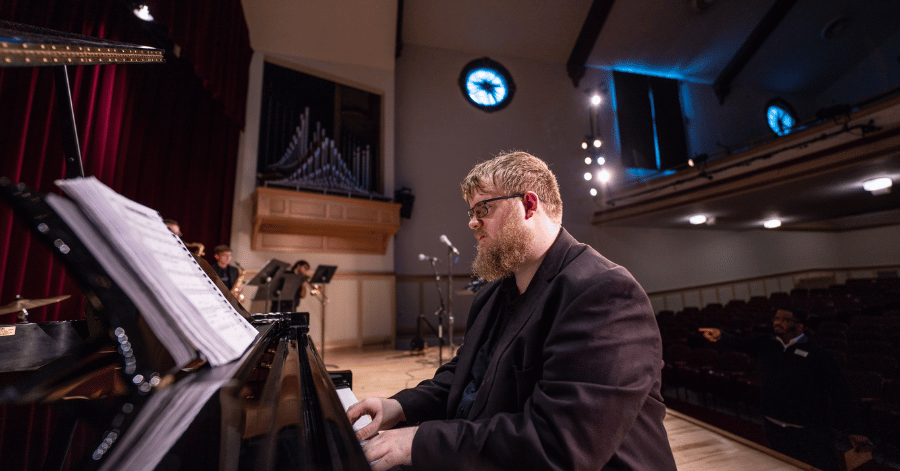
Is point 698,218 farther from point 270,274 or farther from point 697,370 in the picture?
Answer: point 270,274

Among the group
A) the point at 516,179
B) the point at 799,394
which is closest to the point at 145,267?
the point at 516,179

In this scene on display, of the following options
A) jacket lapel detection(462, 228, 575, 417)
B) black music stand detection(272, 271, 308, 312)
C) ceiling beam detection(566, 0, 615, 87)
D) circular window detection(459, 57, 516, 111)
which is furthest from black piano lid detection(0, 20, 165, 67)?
ceiling beam detection(566, 0, 615, 87)

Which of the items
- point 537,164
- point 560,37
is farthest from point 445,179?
point 537,164

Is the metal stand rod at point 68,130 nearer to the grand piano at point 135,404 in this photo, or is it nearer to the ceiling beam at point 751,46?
the grand piano at point 135,404

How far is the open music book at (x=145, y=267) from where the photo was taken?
25.5 inches

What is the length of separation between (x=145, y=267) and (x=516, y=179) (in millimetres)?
948

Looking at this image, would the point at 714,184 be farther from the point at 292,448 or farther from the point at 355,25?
the point at 292,448

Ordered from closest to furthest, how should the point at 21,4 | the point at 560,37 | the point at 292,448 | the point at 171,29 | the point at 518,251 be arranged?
the point at 292,448 → the point at 518,251 → the point at 21,4 → the point at 171,29 → the point at 560,37

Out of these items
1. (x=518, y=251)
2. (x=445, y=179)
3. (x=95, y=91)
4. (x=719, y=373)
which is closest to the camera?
(x=518, y=251)

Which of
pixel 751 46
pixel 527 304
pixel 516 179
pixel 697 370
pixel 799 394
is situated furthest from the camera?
pixel 751 46

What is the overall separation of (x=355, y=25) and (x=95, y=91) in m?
4.64

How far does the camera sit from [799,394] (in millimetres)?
2637

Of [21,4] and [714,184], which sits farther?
[714,184]

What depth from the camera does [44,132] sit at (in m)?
2.65
